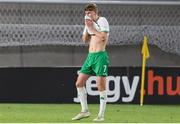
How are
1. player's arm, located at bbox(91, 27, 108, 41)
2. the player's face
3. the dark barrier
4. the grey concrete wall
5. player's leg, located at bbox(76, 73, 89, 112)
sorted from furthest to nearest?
the grey concrete wall → the dark barrier → player's leg, located at bbox(76, 73, 89, 112) → player's arm, located at bbox(91, 27, 108, 41) → the player's face

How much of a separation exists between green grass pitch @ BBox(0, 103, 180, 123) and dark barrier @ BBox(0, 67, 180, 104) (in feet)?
1.12

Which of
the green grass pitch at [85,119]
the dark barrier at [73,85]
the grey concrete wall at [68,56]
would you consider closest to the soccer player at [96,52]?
the green grass pitch at [85,119]

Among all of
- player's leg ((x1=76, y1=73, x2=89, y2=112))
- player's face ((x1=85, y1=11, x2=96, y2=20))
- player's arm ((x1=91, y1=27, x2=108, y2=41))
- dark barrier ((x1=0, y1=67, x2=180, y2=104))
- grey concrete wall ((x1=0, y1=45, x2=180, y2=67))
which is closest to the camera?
player's face ((x1=85, y1=11, x2=96, y2=20))

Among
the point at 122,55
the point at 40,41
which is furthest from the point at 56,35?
the point at 122,55

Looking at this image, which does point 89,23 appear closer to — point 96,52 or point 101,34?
point 101,34

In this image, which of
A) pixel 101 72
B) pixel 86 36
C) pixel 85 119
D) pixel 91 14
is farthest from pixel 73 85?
pixel 91 14

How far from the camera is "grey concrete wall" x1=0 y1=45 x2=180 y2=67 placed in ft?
55.3

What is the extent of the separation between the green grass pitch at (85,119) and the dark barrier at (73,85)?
1.12 ft

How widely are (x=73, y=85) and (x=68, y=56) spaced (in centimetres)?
203

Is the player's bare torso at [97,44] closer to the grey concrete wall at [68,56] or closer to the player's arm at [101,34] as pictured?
the player's arm at [101,34]

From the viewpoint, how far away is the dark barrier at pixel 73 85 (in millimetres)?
15086

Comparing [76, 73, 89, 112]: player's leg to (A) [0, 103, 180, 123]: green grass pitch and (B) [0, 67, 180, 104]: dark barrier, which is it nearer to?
(A) [0, 103, 180, 123]: green grass pitch

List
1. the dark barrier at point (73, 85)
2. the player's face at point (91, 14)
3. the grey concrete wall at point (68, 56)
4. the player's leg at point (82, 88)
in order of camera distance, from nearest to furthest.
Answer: the player's face at point (91, 14)
the player's leg at point (82, 88)
the dark barrier at point (73, 85)
the grey concrete wall at point (68, 56)

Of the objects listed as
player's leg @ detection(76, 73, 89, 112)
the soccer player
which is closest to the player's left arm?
the soccer player
